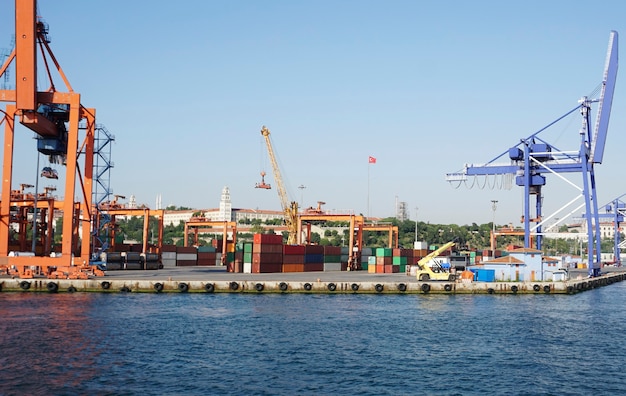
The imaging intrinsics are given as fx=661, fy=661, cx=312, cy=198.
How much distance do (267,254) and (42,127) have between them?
30.2 metres

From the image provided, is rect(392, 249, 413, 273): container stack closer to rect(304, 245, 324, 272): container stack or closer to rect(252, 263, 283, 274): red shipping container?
rect(304, 245, 324, 272): container stack

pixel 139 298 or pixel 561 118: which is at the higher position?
pixel 561 118

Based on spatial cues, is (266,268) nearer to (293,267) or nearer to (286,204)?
(293,267)

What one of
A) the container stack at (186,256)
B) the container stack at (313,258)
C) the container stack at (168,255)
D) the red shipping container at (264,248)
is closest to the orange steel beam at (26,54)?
the red shipping container at (264,248)

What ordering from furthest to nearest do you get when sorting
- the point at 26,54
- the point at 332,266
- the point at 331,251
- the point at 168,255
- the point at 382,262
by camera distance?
the point at 168,255
the point at 332,266
the point at 331,251
the point at 382,262
the point at 26,54

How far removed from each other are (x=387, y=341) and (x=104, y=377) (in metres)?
15.6

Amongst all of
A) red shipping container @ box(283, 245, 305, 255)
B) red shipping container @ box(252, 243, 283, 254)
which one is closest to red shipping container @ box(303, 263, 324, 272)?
red shipping container @ box(283, 245, 305, 255)

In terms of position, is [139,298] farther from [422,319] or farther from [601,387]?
[601,387]

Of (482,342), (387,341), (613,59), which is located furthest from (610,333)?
(613,59)

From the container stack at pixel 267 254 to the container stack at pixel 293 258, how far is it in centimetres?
105

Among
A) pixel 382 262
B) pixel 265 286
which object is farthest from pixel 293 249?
pixel 265 286

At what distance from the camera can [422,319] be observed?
44.6m

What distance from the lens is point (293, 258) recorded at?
8319cm

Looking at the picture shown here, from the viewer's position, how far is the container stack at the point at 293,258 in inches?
3204
